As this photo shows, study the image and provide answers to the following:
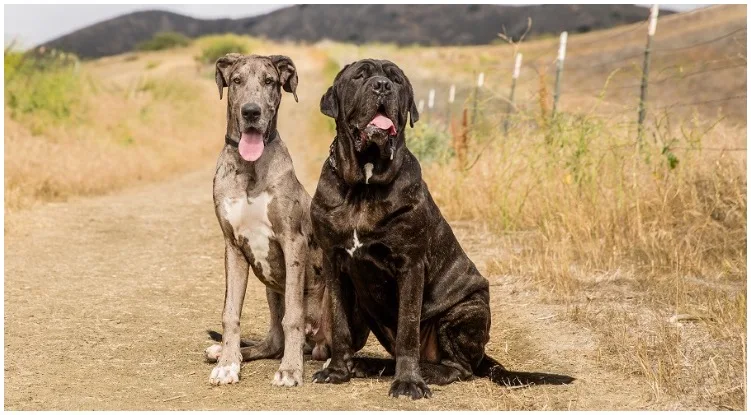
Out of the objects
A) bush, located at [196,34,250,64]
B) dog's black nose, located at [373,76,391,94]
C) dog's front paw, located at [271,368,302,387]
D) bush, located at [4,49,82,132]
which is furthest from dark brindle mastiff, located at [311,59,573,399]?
bush, located at [196,34,250,64]

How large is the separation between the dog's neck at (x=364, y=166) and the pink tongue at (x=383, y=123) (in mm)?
90

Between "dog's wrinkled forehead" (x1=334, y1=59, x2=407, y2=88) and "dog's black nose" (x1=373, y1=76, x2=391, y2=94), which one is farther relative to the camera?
"dog's wrinkled forehead" (x1=334, y1=59, x2=407, y2=88)

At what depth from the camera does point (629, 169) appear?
8.19 m

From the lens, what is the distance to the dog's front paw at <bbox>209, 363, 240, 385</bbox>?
15.3ft

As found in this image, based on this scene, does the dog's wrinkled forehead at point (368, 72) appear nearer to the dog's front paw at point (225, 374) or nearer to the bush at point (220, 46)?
the dog's front paw at point (225, 374)

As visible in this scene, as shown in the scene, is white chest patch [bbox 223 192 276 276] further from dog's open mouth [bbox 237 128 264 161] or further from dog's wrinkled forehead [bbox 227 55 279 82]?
dog's wrinkled forehead [bbox 227 55 279 82]

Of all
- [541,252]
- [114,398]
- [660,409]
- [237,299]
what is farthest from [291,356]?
[541,252]

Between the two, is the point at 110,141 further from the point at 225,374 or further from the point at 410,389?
the point at 410,389

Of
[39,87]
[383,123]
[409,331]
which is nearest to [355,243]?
[409,331]

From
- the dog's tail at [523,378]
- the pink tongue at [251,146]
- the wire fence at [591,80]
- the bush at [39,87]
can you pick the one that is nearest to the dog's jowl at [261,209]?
the pink tongue at [251,146]

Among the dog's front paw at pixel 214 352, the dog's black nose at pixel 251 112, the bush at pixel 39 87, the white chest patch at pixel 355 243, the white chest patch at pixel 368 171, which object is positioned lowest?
the dog's front paw at pixel 214 352

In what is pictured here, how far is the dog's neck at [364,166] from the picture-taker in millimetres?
4375

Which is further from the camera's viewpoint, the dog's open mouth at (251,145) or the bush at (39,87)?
the bush at (39,87)

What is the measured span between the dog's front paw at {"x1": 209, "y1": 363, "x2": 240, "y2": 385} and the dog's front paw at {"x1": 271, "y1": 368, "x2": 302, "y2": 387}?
→ 225mm
